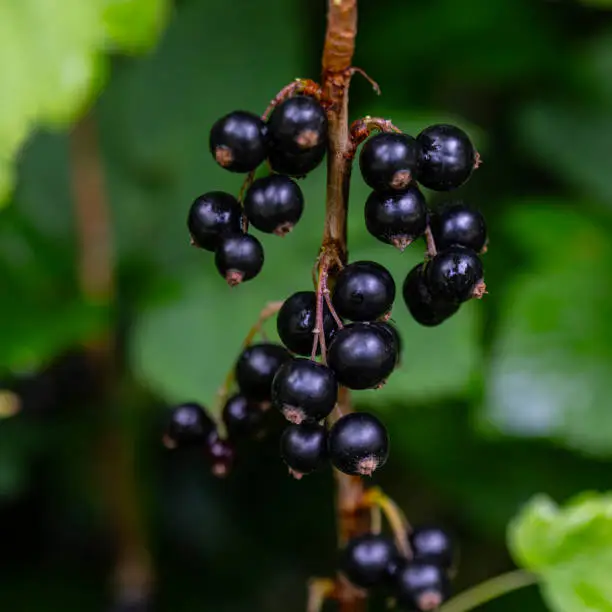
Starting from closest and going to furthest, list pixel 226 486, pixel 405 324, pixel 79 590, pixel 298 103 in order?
pixel 298 103 → pixel 405 324 → pixel 79 590 → pixel 226 486

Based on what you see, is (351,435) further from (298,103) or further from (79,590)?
(79,590)

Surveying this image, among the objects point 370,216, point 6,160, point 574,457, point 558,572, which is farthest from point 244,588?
point 370,216

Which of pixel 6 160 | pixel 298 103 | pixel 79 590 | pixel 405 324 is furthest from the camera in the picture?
pixel 79 590

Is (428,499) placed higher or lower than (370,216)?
lower

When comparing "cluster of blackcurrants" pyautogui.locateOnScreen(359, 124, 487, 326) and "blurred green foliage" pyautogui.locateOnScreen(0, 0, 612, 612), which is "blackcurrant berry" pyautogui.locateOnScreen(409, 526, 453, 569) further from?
"blurred green foliage" pyautogui.locateOnScreen(0, 0, 612, 612)

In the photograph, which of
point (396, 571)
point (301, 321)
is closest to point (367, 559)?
point (396, 571)

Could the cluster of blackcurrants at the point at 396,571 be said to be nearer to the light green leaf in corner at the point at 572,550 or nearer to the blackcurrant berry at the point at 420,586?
the blackcurrant berry at the point at 420,586

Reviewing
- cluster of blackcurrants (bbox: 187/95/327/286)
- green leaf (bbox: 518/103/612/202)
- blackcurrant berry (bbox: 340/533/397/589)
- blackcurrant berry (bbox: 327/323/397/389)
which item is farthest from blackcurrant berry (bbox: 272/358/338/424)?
green leaf (bbox: 518/103/612/202)
